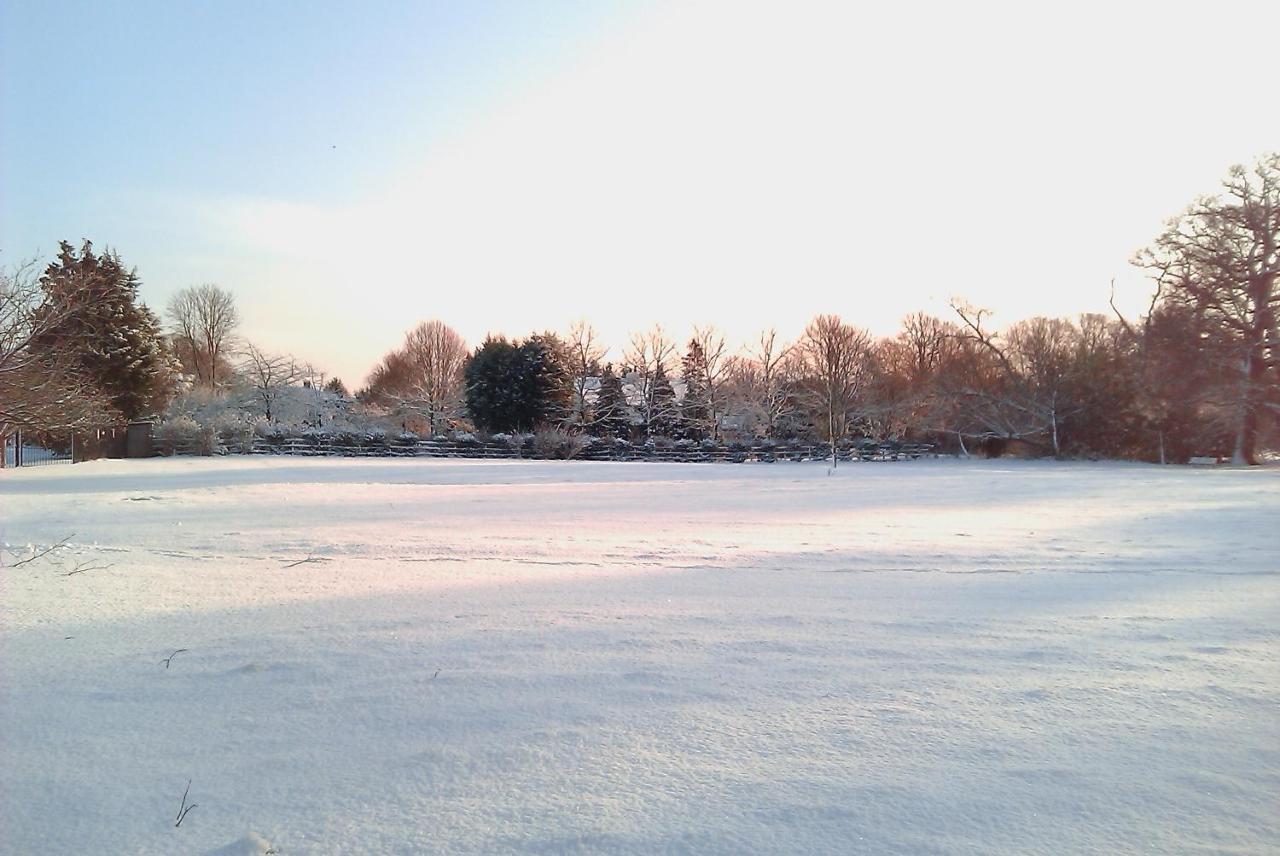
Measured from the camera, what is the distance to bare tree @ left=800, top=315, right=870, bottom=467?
3684 cm

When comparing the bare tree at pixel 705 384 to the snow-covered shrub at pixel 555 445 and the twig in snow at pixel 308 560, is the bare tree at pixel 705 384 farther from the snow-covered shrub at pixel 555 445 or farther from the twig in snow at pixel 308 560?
the twig in snow at pixel 308 560

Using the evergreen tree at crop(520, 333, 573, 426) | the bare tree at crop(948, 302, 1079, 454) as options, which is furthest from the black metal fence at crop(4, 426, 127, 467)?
the bare tree at crop(948, 302, 1079, 454)

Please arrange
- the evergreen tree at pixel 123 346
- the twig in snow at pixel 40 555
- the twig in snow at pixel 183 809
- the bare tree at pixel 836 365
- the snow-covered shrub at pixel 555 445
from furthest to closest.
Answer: the bare tree at pixel 836 365 < the snow-covered shrub at pixel 555 445 < the evergreen tree at pixel 123 346 < the twig in snow at pixel 40 555 < the twig in snow at pixel 183 809

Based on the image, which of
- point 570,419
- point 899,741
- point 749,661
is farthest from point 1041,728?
point 570,419

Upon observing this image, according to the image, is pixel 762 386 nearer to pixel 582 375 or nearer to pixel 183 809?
pixel 582 375

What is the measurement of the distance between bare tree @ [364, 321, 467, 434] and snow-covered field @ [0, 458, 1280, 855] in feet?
132

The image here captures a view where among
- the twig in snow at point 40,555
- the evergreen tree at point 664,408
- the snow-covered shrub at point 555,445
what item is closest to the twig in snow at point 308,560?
the twig in snow at point 40,555

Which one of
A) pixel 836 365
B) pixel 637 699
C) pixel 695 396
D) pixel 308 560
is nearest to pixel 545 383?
pixel 695 396

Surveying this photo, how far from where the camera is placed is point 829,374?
119 feet

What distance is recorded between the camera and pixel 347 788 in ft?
8.33

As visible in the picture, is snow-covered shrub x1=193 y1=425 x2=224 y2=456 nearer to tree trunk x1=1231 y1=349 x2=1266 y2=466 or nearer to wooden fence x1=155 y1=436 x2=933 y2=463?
wooden fence x1=155 y1=436 x2=933 y2=463

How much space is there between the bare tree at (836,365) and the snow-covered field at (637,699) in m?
29.0

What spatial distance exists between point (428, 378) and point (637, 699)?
47.3 meters

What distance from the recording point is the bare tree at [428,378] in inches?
1868
